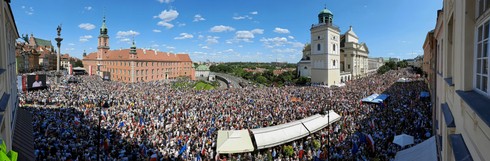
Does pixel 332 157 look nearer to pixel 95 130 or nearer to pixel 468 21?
pixel 468 21

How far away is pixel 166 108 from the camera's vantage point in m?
24.3

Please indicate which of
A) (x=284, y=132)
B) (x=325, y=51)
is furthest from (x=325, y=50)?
(x=284, y=132)

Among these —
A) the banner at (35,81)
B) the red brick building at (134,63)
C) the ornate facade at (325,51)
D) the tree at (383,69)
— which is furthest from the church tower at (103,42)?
the tree at (383,69)

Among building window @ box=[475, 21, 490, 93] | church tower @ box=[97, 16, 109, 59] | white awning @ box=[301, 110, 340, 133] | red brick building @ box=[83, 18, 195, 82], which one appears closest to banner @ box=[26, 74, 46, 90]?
white awning @ box=[301, 110, 340, 133]

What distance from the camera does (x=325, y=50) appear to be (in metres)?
47.5

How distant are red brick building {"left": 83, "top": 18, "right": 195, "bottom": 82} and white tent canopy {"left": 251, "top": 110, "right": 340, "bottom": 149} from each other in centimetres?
6379

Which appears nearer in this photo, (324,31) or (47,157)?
(47,157)

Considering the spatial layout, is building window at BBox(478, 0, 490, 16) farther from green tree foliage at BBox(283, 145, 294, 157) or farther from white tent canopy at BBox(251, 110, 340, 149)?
white tent canopy at BBox(251, 110, 340, 149)

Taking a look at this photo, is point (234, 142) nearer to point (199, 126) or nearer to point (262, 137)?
point (262, 137)

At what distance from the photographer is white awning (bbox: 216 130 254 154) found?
13.7 metres

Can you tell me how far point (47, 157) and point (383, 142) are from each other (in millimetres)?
17728

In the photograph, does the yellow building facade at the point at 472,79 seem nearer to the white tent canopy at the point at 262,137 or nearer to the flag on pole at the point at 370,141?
the flag on pole at the point at 370,141

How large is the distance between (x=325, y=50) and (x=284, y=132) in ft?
116

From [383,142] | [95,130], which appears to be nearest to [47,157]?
[95,130]
